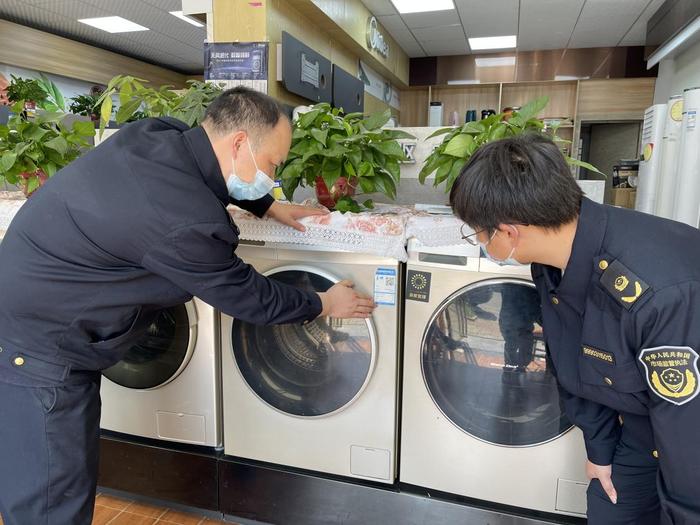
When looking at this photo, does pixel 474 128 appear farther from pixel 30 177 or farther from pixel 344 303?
pixel 30 177

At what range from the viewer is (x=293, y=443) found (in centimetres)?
155

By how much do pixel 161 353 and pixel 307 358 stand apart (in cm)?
51

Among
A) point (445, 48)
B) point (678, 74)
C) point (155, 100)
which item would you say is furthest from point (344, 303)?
point (445, 48)

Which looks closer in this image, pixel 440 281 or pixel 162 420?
pixel 440 281

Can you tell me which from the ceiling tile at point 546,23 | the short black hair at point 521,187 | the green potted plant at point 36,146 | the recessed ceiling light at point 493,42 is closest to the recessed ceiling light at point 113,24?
the recessed ceiling light at point 493,42

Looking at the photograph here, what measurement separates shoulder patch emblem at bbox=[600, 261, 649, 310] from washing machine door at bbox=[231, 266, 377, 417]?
719 millimetres

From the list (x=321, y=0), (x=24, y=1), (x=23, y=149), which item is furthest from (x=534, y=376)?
(x=24, y=1)

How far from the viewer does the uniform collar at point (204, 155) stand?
43.4 inches

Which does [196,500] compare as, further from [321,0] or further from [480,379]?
[321,0]

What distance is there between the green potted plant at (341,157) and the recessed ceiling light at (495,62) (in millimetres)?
5770

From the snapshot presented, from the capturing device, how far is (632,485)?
1.04 meters

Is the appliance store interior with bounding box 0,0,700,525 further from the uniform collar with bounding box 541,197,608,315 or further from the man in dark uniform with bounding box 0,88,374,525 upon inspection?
the uniform collar with bounding box 541,197,608,315

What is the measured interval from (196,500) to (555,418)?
1.17 meters

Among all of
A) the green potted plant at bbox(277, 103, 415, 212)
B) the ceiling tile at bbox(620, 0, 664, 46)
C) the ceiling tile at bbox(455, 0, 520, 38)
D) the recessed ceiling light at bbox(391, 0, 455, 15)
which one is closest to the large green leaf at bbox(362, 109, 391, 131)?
the green potted plant at bbox(277, 103, 415, 212)
